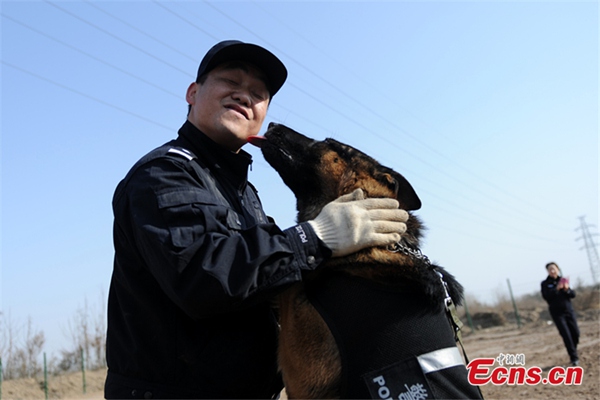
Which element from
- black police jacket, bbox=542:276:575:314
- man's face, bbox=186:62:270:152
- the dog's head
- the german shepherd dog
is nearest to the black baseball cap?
man's face, bbox=186:62:270:152

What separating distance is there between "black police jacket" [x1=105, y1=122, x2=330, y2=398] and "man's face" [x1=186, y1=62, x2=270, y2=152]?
1.29 feet

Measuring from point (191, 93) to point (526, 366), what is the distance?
11.8 m

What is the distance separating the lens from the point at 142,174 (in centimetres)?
238

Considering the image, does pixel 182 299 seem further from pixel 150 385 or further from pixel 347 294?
pixel 347 294

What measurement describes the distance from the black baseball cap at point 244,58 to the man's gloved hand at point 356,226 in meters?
1.04

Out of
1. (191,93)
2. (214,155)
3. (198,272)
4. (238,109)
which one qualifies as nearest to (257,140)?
(238,109)

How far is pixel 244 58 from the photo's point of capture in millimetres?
3033

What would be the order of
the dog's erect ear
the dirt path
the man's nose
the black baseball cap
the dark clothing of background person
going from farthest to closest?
the dark clothing of background person → the dirt path → the dog's erect ear → the man's nose → the black baseball cap

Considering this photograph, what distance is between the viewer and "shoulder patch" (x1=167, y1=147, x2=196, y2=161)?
2545mm

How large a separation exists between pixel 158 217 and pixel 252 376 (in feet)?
2.88

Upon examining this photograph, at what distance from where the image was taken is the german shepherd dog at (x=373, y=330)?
7.09ft

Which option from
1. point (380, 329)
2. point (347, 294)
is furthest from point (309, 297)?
point (380, 329)

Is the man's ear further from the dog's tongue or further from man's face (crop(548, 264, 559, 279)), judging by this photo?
man's face (crop(548, 264, 559, 279))

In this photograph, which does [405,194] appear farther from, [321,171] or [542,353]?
[542,353]
